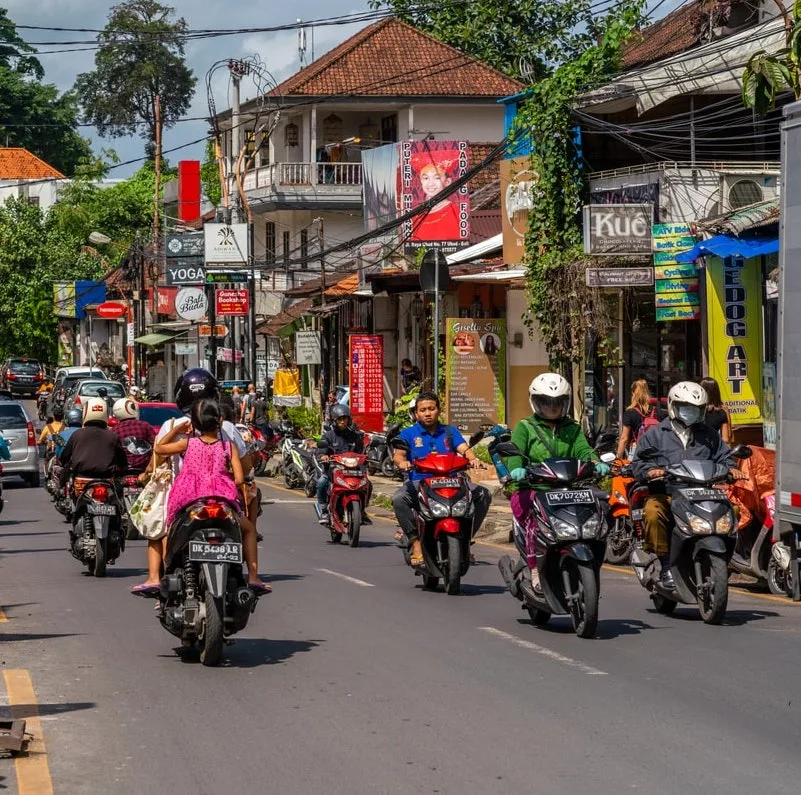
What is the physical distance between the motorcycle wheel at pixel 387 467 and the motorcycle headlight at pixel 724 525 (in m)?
15.8

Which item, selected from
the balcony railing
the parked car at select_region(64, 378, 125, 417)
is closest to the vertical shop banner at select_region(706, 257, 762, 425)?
the parked car at select_region(64, 378, 125, 417)

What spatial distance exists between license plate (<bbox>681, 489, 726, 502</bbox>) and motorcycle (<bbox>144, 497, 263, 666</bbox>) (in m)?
3.61

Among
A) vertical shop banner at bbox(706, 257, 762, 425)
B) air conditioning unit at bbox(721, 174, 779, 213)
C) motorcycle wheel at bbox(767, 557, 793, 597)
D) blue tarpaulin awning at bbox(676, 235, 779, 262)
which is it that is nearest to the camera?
motorcycle wheel at bbox(767, 557, 793, 597)

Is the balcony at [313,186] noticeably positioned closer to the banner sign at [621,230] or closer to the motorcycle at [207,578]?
the banner sign at [621,230]

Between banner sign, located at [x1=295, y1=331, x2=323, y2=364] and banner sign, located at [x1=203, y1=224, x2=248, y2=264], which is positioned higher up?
banner sign, located at [x1=203, y1=224, x2=248, y2=264]

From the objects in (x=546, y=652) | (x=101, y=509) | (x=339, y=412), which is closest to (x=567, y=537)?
(x=546, y=652)

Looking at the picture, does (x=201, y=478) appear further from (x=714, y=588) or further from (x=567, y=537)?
(x=714, y=588)

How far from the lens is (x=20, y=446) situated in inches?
1203

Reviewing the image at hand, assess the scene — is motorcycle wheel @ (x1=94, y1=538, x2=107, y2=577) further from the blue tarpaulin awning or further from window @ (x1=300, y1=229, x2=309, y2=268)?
window @ (x1=300, y1=229, x2=309, y2=268)

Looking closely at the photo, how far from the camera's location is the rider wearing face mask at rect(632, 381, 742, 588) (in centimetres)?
1171

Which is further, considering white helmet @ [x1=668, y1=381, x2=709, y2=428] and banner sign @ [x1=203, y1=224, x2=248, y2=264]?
banner sign @ [x1=203, y1=224, x2=248, y2=264]

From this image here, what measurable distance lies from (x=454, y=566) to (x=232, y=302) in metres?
30.1

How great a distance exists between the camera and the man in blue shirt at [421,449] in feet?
44.2

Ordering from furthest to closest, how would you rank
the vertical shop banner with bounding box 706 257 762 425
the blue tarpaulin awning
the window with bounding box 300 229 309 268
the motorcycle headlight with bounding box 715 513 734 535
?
the window with bounding box 300 229 309 268, the vertical shop banner with bounding box 706 257 762 425, the blue tarpaulin awning, the motorcycle headlight with bounding box 715 513 734 535
